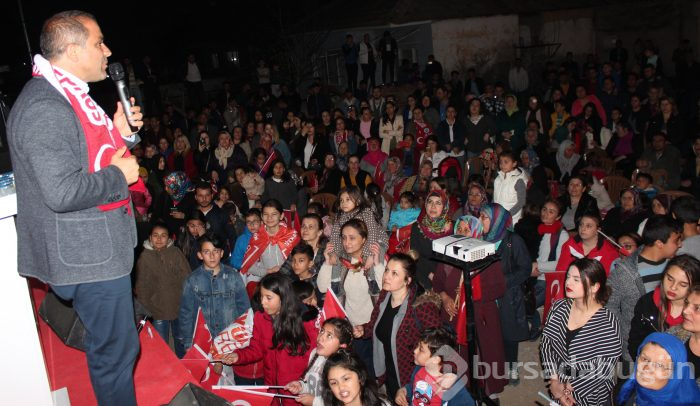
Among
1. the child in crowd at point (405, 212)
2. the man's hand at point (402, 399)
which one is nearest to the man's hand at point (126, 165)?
the man's hand at point (402, 399)

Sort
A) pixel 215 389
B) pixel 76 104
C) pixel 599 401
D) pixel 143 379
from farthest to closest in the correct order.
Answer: pixel 599 401 → pixel 215 389 → pixel 143 379 → pixel 76 104

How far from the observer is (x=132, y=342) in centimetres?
243

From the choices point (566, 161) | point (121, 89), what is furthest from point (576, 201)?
point (121, 89)

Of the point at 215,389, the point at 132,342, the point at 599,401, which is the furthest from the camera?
the point at 599,401

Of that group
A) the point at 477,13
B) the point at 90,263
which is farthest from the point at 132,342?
the point at 477,13

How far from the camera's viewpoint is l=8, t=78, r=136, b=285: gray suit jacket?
6.83 ft

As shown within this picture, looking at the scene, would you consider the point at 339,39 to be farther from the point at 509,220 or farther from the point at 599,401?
the point at 599,401

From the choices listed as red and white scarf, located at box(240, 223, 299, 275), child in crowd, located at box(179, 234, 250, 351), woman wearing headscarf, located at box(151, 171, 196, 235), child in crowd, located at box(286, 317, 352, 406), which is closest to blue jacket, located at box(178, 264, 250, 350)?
child in crowd, located at box(179, 234, 250, 351)

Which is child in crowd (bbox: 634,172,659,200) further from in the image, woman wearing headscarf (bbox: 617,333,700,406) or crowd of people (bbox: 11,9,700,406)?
woman wearing headscarf (bbox: 617,333,700,406)

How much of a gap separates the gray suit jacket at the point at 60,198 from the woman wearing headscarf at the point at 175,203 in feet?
16.6

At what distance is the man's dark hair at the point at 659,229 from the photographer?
14.3ft

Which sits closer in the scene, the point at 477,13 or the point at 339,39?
the point at 477,13

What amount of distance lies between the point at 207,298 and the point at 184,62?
57.3 feet

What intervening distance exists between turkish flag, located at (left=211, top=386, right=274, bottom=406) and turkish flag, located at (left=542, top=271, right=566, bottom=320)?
2.75m
